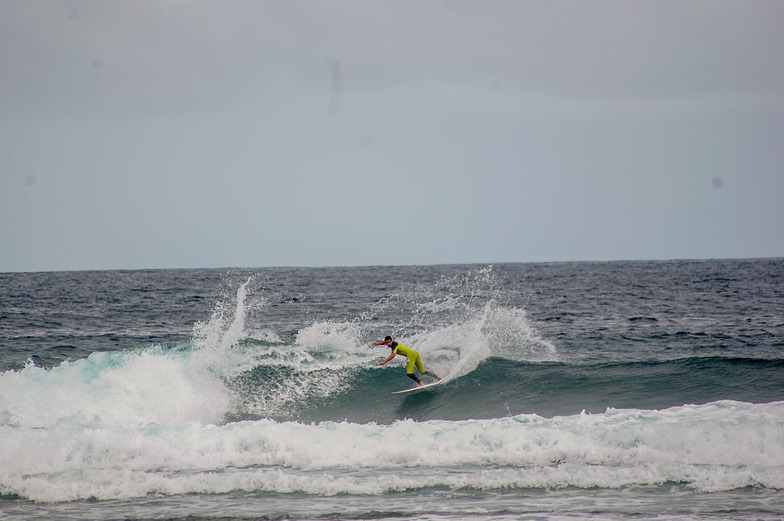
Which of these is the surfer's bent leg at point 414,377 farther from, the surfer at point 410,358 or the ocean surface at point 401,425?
the ocean surface at point 401,425

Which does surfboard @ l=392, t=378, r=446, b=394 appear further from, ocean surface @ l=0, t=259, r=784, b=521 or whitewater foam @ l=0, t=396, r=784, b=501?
whitewater foam @ l=0, t=396, r=784, b=501

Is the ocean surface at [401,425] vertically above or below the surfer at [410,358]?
below

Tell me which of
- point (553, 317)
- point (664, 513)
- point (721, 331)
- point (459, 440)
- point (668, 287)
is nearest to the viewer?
point (664, 513)

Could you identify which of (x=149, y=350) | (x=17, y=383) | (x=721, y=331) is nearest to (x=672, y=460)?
(x=149, y=350)

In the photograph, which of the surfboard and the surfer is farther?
the surfboard

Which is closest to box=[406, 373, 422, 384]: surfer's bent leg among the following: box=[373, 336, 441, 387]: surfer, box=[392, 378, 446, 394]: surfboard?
box=[373, 336, 441, 387]: surfer

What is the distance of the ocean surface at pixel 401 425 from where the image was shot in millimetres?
9602

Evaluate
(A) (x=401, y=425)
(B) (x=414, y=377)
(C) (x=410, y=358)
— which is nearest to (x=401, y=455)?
(A) (x=401, y=425)

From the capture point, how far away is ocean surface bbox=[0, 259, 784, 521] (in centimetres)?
960

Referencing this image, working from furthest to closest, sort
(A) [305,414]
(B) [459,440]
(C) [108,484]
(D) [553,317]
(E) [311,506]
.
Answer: (D) [553,317]
(A) [305,414]
(B) [459,440]
(C) [108,484]
(E) [311,506]

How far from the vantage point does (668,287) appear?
5500 cm

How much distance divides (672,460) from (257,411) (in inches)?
407

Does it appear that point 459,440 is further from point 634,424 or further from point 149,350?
point 149,350

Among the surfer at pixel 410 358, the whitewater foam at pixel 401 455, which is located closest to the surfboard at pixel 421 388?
the surfer at pixel 410 358
